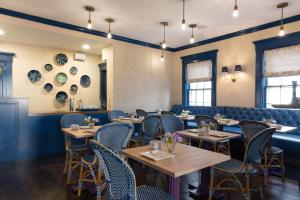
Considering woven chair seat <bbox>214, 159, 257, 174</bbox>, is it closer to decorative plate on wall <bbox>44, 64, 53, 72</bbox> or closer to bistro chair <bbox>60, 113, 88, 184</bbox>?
bistro chair <bbox>60, 113, 88, 184</bbox>

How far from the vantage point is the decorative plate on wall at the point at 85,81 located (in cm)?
685

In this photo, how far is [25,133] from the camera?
173 inches

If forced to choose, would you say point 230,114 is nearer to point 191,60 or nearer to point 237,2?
point 191,60

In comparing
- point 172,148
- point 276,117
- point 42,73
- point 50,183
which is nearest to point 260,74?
point 276,117

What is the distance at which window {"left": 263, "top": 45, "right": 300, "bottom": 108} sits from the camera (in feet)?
15.0

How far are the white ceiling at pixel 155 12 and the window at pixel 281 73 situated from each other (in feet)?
2.66

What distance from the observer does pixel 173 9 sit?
165 inches

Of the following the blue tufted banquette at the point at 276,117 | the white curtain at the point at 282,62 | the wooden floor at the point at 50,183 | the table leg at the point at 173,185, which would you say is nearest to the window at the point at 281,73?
the white curtain at the point at 282,62

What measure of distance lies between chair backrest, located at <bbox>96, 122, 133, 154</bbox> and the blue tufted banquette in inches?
127

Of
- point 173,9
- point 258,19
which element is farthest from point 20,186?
point 258,19

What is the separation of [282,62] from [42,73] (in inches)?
255

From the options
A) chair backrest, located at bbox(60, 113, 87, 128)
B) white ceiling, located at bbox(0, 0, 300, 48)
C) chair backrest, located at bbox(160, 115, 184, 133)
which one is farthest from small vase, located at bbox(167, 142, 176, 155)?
white ceiling, located at bbox(0, 0, 300, 48)

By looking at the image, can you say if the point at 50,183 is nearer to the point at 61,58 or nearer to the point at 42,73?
the point at 42,73

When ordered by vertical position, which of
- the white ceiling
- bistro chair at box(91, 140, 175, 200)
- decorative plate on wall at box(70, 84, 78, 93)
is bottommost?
bistro chair at box(91, 140, 175, 200)
